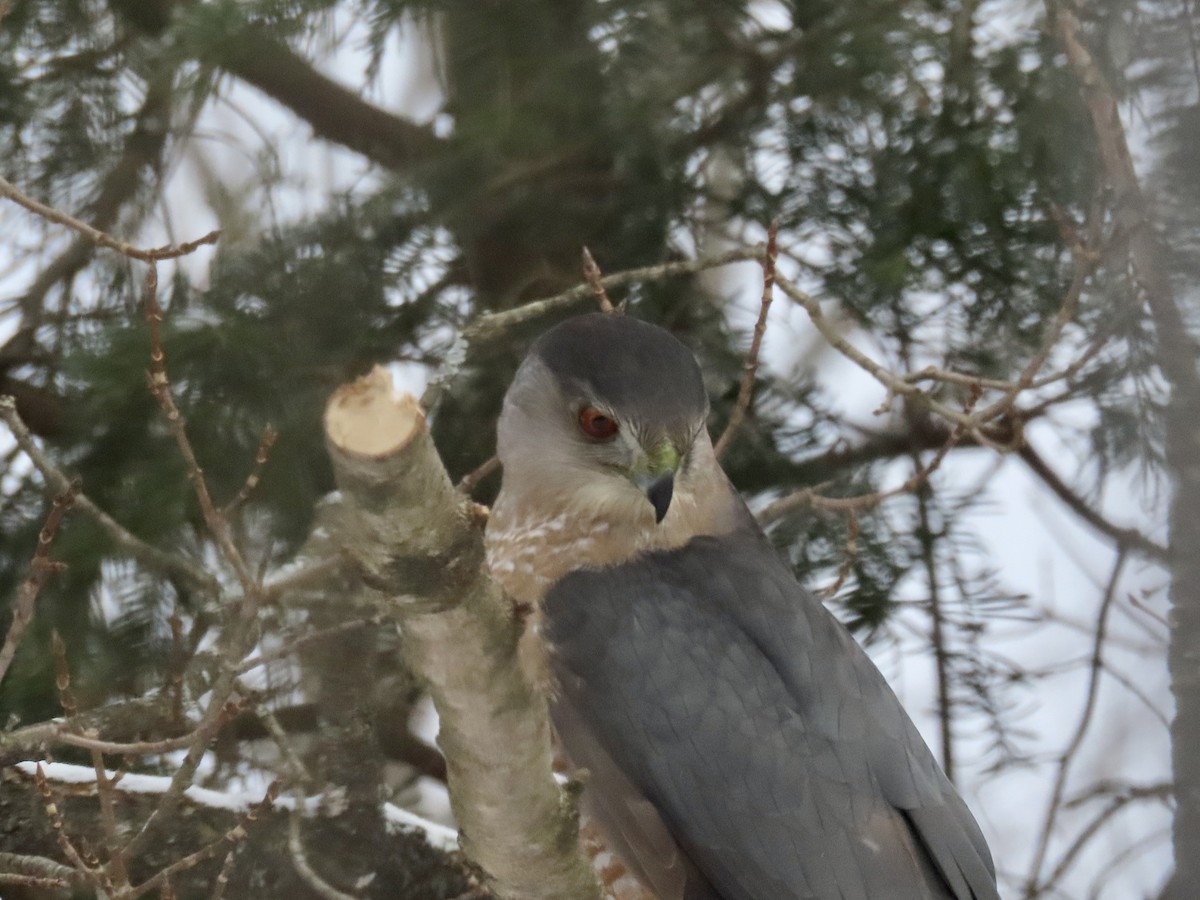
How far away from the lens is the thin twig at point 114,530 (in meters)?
2.61

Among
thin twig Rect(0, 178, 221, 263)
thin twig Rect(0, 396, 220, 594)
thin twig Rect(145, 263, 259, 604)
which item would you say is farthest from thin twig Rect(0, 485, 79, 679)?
thin twig Rect(0, 178, 221, 263)

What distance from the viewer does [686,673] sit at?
2957 mm

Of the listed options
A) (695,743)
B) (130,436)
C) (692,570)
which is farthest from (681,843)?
(130,436)

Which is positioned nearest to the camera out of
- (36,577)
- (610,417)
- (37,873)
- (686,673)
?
(36,577)

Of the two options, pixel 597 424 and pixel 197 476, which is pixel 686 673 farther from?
pixel 197 476

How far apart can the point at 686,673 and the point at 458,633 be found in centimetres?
105

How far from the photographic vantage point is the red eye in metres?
3.15

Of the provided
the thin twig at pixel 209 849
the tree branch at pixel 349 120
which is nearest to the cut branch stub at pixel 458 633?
the thin twig at pixel 209 849

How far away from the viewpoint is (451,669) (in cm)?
205

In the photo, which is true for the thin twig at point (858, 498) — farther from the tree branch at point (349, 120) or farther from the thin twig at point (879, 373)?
the tree branch at point (349, 120)

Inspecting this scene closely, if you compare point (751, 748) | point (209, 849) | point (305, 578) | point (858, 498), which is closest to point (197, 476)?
point (305, 578)

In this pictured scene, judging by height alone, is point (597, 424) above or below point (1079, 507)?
below

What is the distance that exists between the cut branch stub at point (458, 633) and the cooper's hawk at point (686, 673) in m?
0.52

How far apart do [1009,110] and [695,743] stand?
1.94m
